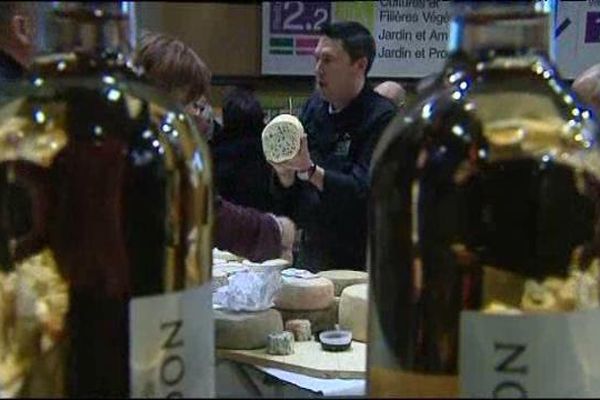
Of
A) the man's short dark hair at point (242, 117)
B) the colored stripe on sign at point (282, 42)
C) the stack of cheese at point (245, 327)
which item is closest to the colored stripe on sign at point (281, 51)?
the colored stripe on sign at point (282, 42)

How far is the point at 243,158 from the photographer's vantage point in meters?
2.38

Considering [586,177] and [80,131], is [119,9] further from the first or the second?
[586,177]

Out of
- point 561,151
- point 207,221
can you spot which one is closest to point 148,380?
point 207,221

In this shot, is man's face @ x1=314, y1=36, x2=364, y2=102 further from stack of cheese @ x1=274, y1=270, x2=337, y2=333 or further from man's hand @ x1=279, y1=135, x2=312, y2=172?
stack of cheese @ x1=274, y1=270, x2=337, y2=333

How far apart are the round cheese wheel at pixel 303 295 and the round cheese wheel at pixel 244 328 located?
0.06 metres

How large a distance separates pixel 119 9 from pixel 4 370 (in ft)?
0.51

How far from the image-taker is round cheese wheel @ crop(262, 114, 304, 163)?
1.73 metres

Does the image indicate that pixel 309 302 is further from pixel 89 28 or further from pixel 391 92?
pixel 391 92

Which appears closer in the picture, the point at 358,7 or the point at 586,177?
the point at 586,177

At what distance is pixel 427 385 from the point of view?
387mm

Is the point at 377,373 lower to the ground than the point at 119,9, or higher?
lower

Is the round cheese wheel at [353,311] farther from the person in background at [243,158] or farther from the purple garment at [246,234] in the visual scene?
the person in background at [243,158]

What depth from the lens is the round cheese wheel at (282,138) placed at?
173 centimetres

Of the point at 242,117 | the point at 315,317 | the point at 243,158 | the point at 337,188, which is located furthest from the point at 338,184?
the point at 315,317
